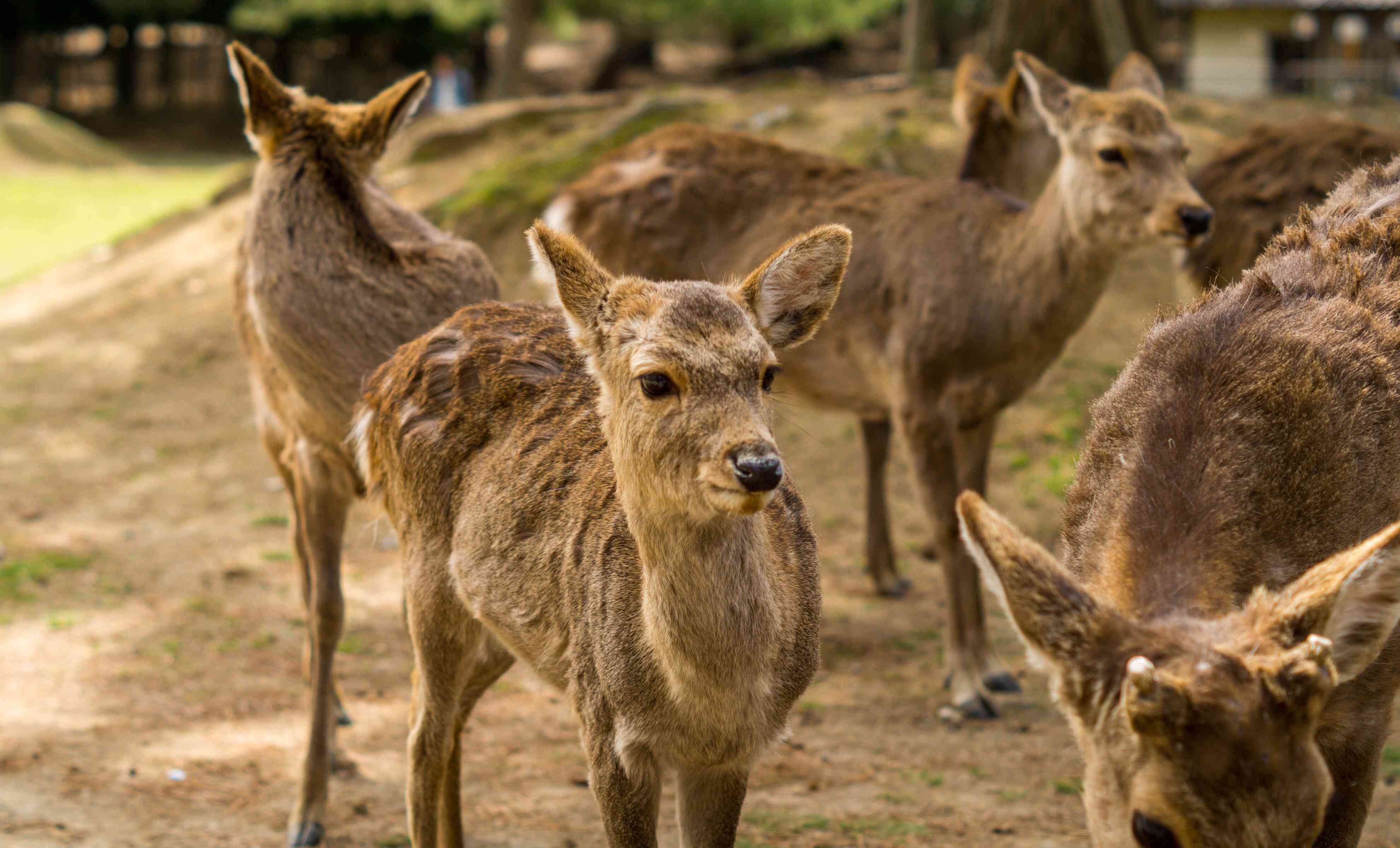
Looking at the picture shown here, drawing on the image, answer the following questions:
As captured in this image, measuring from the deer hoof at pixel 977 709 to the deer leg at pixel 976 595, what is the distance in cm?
20

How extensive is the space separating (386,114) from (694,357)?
298cm

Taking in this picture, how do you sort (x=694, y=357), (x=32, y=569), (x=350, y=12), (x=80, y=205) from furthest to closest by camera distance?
1. (x=350, y=12)
2. (x=80, y=205)
3. (x=32, y=569)
4. (x=694, y=357)

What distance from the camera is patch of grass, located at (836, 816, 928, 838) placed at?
538 centimetres

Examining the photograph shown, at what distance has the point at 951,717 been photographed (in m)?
6.81

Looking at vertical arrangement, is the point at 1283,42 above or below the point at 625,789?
below

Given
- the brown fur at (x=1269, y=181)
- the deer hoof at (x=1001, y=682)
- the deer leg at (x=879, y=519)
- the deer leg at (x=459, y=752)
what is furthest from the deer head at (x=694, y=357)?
the deer leg at (x=879, y=519)

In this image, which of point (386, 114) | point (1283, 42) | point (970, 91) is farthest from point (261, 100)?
point (1283, 42)

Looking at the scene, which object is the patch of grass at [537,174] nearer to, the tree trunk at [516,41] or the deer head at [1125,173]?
the deer head at [1125,173]

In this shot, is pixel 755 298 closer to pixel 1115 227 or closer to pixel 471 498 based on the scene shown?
pixel 471 498

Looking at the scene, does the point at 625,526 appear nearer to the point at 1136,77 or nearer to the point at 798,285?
the point at 798,285

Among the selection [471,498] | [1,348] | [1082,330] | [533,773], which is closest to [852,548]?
[1082,330]

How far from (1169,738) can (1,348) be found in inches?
473

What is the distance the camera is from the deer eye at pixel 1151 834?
9.40ft

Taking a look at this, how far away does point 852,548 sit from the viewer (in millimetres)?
9141
